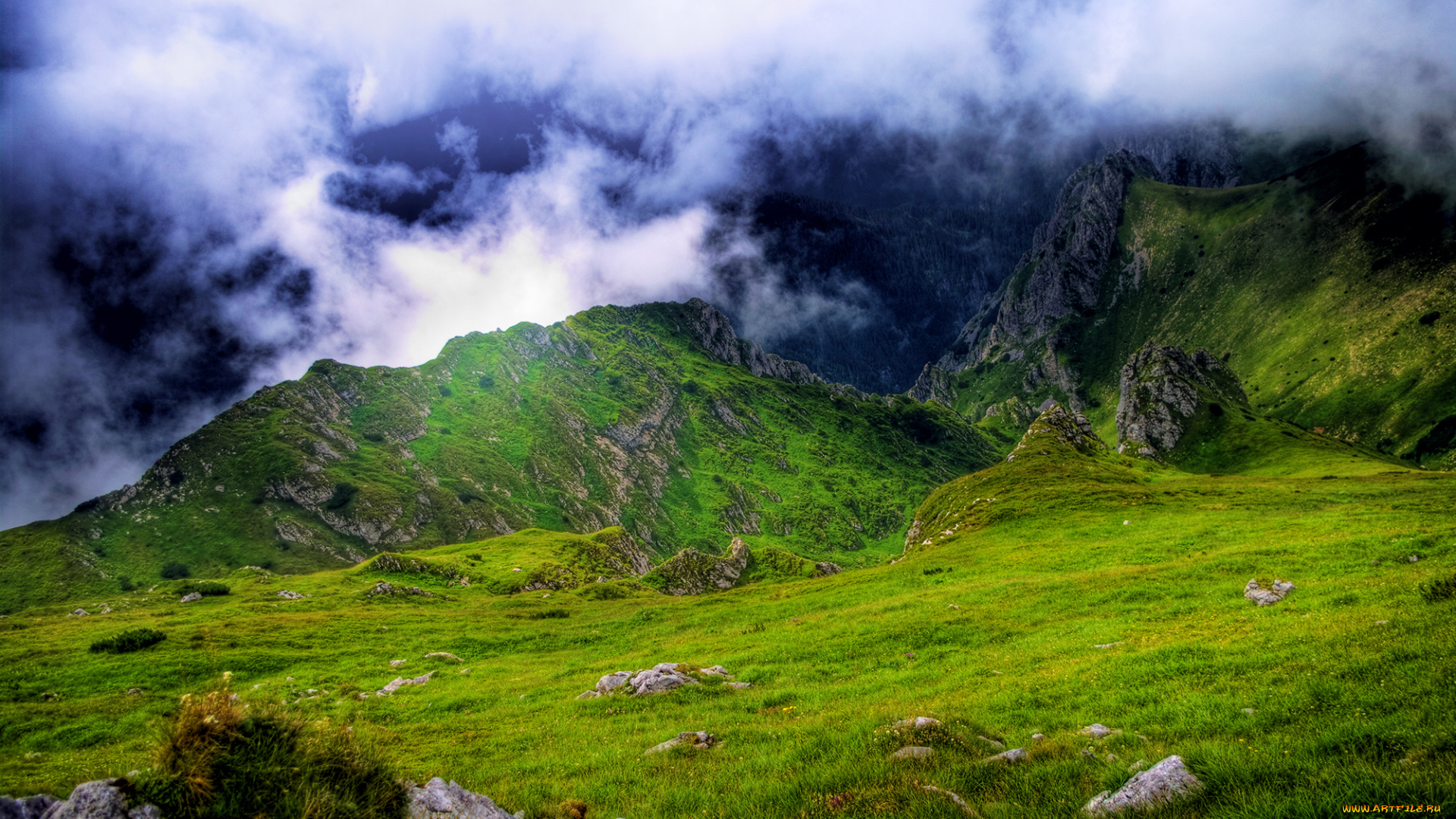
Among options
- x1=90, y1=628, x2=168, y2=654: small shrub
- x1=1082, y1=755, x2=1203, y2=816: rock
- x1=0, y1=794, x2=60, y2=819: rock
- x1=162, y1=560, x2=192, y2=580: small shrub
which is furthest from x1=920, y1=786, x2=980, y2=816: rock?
x1=162, y1=560, x2=192, y2=580: small shrub

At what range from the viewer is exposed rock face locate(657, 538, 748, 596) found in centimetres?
8731

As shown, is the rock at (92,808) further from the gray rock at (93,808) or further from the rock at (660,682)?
the rock at (660,682)

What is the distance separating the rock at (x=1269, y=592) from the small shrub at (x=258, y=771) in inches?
1050

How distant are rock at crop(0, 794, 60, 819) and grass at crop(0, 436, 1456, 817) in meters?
1.22

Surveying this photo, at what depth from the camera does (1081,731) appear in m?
10.8

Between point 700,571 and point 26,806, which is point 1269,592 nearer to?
point 26,806

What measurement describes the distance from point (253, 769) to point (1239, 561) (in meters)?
37.4

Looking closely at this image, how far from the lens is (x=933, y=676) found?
63.0 feet

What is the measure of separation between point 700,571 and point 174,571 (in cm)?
14464

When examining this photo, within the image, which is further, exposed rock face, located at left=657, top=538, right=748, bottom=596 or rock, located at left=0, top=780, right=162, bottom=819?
exposed rock face, located at left=657, top=538, right=748, bottom=596

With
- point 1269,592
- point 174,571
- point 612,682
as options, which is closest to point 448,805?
point 612,682

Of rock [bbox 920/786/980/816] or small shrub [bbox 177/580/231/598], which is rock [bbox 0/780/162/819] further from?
small shrub [bbox 177/580/231/598]

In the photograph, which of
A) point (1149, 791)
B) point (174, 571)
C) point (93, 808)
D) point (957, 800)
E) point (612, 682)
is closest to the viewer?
point (93, 808)

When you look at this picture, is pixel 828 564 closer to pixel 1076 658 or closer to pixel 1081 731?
pixel 1076 658
